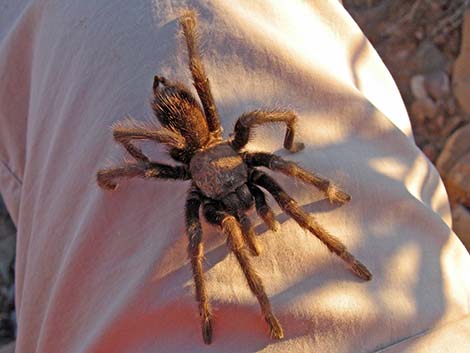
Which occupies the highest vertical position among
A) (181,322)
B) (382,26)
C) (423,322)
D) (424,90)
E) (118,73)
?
(118,73)

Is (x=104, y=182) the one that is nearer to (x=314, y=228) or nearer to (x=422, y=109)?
(x=314, y=228)

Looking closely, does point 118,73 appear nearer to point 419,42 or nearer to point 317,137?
point 317,137

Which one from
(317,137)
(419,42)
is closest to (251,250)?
(317,137)

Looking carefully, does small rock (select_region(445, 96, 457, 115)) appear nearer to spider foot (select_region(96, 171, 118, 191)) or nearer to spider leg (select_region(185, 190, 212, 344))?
spider leg (select_region(185, 190, 212, 344))

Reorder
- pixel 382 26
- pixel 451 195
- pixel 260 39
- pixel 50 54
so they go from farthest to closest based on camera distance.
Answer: pixel 382 26 < pixel 451 195 < pixel 50 54 < pixel 260 39

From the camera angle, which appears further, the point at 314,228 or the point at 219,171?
the point at 219,171

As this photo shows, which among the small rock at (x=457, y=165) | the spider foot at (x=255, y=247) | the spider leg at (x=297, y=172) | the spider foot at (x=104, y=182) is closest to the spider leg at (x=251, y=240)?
the spider foot at (x=255, y=247)

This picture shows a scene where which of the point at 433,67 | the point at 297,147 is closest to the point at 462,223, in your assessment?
the point at 433,67
